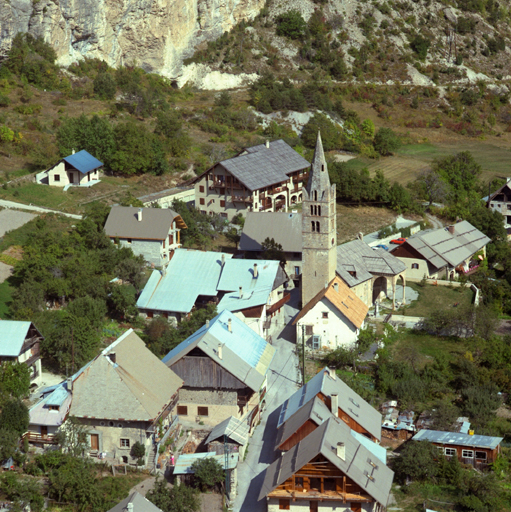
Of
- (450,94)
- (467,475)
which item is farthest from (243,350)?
(450,94)

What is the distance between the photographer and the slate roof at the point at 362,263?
66312 mm

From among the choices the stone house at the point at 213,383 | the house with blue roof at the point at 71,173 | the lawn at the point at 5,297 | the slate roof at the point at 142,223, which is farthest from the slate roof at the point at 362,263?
the house with blue roof at the point at 71,173

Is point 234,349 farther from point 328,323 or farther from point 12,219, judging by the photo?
point 12,219

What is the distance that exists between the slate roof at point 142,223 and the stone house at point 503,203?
34.3 m

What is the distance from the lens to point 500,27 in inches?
6048

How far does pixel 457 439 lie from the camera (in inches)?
1880

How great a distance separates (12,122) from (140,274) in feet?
118

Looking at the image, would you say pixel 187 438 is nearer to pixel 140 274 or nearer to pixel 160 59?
pixel 140 274

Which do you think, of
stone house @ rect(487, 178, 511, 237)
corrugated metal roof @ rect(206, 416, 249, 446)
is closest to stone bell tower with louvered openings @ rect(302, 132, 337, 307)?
corrugated metal roof @ rect(206, 416, 249, 446)

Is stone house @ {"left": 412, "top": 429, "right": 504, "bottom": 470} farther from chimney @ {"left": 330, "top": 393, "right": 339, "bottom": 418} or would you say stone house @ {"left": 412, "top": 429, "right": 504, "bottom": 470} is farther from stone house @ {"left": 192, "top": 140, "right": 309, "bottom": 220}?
stone house @ {"left": 192, "top": 140, "right": 309, "bottom": 220}

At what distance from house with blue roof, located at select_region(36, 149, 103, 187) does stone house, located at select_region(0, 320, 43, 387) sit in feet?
109

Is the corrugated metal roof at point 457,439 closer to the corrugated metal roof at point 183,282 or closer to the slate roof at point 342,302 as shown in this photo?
the slate roof at point 342,302

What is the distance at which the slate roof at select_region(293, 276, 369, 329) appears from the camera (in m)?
60.4

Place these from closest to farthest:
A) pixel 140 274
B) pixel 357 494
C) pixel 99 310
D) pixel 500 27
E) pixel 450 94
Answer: pixel 357 494
pixel 99 310
pixel 140 274
pixel 450 94
pixel 500 27
